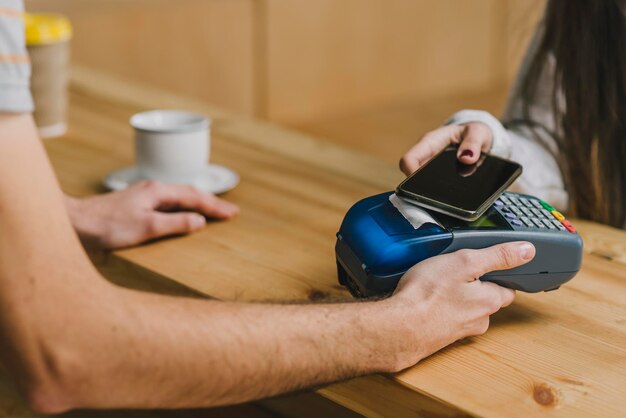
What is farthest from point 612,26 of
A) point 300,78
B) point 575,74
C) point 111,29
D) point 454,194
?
point 300,78

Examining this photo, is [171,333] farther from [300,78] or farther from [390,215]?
[300,78]

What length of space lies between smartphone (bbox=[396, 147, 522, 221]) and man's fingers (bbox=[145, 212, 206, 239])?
0.29 m

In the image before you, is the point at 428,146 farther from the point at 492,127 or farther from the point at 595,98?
the point at 595,98

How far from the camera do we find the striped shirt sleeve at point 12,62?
69 centimetres

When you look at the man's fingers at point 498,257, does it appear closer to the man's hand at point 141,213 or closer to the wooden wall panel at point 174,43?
the man's hand at point 141,213

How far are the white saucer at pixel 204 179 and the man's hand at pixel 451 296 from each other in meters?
0.43

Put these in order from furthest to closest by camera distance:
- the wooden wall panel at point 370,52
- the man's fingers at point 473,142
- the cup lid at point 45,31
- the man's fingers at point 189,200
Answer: the wooden wall panel at point 370,52 < the cup lid at point 45,31 < the man's fingers at point 189,200 < the man's fingers at point 473,142

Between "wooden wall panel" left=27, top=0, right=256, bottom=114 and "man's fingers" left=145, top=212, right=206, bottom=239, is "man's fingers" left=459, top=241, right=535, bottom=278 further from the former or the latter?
"wooden wall panel" left=27, top=0, right=256, bottom=114

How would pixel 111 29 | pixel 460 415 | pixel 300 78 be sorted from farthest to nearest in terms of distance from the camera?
pixel 300 78 → pixel 111 29 → pixel 460 415

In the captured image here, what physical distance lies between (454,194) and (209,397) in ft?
0.96

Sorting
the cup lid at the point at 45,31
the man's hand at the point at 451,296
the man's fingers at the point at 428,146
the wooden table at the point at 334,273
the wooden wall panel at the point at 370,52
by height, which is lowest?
the wooden wall panel at the point at 370,52

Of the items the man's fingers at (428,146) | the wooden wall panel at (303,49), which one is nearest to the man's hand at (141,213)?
the man's fingers at (428,146)

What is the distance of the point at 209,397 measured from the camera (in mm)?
766

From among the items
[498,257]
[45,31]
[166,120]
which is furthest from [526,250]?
[45,31]
